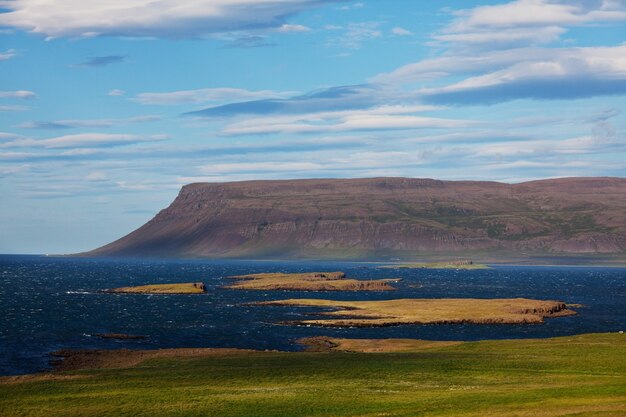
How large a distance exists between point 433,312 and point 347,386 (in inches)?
A: 3015

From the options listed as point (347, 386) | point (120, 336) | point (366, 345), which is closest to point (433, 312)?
point (366, 345)

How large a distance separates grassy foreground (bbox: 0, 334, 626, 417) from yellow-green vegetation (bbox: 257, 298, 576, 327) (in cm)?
4244

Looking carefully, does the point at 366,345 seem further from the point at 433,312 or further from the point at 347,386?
the point at 433,312

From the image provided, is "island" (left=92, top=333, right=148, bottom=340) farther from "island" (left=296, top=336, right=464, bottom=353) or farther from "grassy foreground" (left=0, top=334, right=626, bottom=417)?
"grassy foreground" (left=0, top=334, right=626, bottom=417)

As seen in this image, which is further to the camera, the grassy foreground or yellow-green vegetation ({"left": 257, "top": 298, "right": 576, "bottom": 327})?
yellow-green vegetation ({"left": 257, "top": 298, "right": 576, "bottom": 327})

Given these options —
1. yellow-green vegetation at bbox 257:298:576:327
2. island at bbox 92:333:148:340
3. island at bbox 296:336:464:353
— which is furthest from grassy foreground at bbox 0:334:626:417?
yellow-green vegetation at bbox 257:298:576:327

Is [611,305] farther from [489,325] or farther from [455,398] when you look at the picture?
[455,398]

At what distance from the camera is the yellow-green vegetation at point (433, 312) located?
126 meters

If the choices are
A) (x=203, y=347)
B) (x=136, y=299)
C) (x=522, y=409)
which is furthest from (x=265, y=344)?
(x=136, y=299)

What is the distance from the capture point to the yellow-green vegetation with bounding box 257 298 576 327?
126m

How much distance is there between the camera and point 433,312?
447 ft

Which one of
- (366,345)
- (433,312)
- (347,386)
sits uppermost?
(347,386)

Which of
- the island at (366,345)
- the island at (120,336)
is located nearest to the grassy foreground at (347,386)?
the island at (366,345)

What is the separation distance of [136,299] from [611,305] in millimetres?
89691
